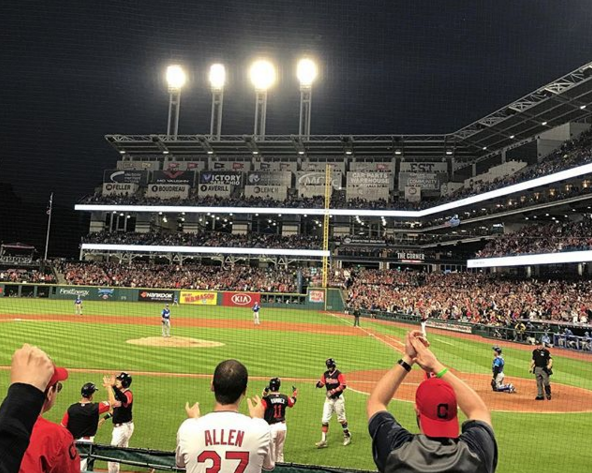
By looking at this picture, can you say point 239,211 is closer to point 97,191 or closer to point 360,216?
point 360,216

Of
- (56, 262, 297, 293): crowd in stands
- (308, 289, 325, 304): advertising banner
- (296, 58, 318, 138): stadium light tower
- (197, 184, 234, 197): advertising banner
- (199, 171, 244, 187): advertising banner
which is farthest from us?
(199, 171, 244, 187): advertising banner

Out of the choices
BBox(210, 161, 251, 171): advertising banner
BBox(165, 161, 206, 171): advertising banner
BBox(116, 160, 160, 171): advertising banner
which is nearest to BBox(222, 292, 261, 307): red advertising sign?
BBox(210, 161, 251, 171): advertising banner

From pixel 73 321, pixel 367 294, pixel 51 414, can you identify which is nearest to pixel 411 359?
pixel 51 414

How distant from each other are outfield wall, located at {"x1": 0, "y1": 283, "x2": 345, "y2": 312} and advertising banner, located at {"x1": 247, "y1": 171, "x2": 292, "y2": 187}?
24082 mm

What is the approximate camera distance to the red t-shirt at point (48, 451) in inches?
101

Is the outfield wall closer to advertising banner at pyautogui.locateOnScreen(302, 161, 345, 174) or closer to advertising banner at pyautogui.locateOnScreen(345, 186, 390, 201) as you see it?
advertising banner at pyautogui.locateOnScreen(345, 186, 390, 201)

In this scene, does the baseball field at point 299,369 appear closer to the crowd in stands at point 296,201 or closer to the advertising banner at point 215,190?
the crowd in stands at point 296,201

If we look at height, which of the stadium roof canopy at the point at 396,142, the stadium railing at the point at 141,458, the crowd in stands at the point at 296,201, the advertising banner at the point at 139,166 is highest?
the stadium roof canopy at the point at 396,142

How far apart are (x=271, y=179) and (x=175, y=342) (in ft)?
151

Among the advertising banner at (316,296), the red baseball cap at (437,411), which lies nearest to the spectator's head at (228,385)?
the red baseball cap at (437,411)

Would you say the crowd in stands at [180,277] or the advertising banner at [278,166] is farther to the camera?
the advertising banner at [278,166]

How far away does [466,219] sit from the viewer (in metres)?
53.7

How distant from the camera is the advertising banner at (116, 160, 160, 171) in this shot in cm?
7025

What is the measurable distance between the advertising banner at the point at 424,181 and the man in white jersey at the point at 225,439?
62871mm
